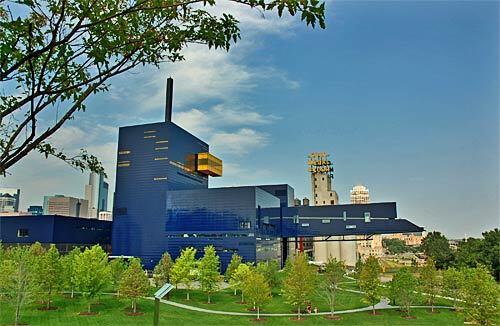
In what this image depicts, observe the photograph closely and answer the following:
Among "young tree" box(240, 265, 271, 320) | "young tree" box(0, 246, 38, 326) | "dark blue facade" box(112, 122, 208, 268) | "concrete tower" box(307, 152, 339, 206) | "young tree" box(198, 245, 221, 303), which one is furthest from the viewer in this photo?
"concrete tower" box(307, 152, 339, 206)

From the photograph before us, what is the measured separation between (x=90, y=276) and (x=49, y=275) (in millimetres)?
3699

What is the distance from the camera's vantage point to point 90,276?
107 feet

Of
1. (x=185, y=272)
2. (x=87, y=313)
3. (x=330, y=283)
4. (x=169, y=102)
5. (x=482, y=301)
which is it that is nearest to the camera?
(x=482, y=301)

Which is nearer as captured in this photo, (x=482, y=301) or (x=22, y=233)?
(x=482, y=301)

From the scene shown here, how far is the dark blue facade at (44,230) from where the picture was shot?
67.9 m

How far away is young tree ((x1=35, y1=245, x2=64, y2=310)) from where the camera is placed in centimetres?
3250

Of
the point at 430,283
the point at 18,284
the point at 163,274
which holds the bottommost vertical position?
the point at 163,274

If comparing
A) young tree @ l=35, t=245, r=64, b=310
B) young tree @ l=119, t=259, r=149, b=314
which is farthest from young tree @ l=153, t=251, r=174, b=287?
young tree @ l=35, t=245, r=64, b=310

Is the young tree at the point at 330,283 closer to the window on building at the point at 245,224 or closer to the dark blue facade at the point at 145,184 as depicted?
the window on building at the point at 245,224

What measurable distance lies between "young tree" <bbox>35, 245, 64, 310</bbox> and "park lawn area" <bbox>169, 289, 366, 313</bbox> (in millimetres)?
10239

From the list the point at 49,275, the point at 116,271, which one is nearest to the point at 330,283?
the point at 116,271

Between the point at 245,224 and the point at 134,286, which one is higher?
the point at 245,224

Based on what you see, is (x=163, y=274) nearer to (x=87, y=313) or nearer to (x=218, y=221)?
(x=87, y=313)

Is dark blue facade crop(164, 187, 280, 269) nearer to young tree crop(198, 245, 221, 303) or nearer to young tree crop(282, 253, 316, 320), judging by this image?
young tree crop(198, 245, 221, 303)
